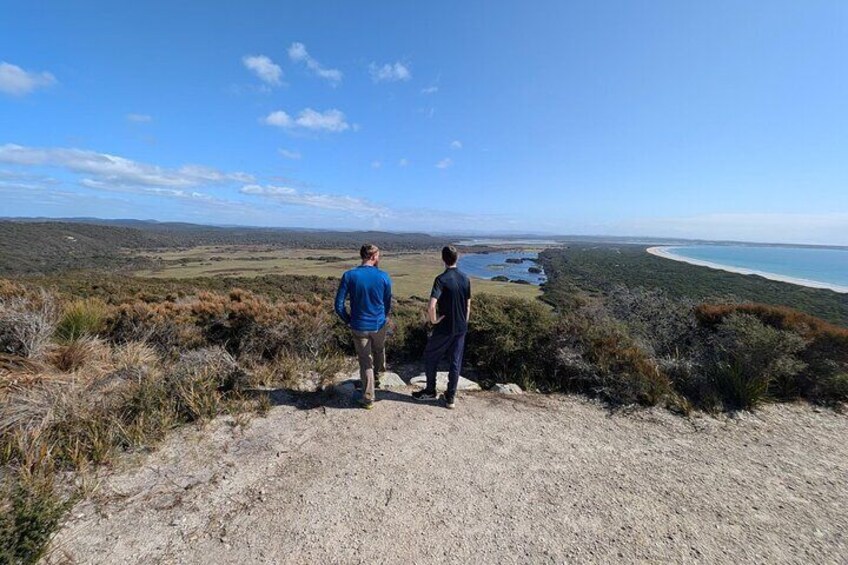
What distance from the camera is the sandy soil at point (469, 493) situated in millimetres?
2742

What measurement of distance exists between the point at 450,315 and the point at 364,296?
112cm

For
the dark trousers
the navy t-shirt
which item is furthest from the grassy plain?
the navy t-shirt

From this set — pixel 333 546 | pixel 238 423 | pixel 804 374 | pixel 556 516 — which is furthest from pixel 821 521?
pixel 238 423

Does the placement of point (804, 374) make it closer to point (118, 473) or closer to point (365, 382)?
point (365, 382)

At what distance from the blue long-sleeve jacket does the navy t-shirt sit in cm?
66

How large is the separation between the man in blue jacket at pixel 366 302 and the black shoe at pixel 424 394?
2.40 ft

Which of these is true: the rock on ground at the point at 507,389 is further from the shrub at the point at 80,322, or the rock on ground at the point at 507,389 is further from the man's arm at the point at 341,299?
the shrub at the point at 80,322

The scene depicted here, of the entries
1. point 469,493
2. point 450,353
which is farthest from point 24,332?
point 469,493

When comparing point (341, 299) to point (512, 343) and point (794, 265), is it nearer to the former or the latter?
point (512, 343)

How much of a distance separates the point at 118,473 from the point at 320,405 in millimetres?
2072

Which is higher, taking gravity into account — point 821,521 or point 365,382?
point 365,382

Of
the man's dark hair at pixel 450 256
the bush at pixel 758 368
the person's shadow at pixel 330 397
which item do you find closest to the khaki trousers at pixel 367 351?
the person's shadow at pixel 330 397

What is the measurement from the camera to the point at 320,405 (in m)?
4.89

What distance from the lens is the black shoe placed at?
521cm
